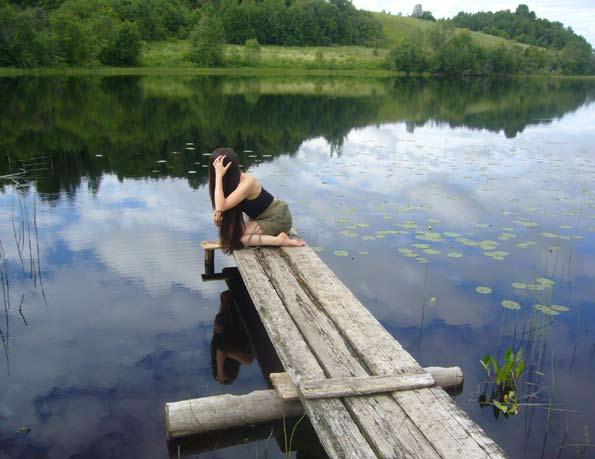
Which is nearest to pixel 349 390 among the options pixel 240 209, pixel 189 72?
pixel 240 209

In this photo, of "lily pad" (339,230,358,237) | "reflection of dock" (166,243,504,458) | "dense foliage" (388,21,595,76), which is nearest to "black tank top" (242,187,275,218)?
"reflection of dock" (166,243,504,458)

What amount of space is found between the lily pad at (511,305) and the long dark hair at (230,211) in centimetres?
374

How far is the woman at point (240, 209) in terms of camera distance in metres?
7.65

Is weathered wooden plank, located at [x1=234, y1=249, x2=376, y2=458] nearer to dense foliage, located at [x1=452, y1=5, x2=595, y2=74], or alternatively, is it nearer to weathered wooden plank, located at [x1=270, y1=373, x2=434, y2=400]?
weathered wooden plank, located at [x1=270, y1=373, x2=434, y2=400]

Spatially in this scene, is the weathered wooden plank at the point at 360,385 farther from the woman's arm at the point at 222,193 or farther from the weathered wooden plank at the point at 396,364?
the woman's arm at the point at 222,193

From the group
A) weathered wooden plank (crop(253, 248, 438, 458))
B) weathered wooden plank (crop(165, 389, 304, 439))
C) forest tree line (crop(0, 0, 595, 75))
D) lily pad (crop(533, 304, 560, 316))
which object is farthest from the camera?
forest tree line (crop(0, 0, 595, 75))

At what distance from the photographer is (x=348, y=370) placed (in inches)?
188

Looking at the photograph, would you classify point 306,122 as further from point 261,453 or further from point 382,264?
point 261,453

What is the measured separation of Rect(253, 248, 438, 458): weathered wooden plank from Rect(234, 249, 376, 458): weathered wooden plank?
0.08 m

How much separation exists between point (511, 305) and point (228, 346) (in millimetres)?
3825

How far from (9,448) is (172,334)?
222 cm

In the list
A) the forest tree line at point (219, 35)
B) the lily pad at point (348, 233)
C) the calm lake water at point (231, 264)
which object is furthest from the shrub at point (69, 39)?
the lily pad at point (348, 233)

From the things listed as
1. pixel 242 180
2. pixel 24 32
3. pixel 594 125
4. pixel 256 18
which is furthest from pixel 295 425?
pixel 256 18

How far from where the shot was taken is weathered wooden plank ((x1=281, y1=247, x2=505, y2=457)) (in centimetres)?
387
